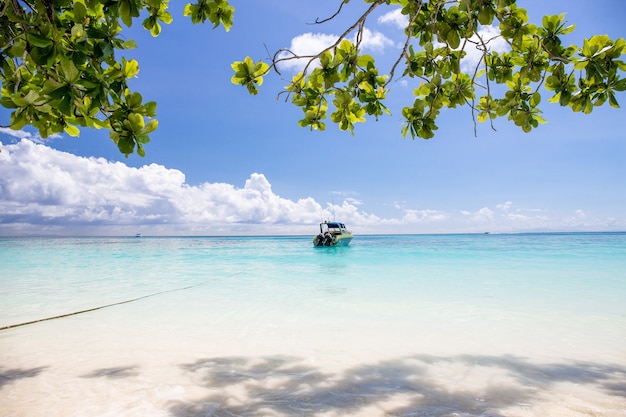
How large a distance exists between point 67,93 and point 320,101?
1680 millimetres

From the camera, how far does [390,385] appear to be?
9.48ft

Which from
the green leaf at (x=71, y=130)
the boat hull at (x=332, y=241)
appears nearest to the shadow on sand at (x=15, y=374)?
the green leaf at (x=71, y=130)

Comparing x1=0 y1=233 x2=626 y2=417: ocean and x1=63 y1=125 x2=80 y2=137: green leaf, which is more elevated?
x1=63 y1=125 x2=80 y2=137: green leaf

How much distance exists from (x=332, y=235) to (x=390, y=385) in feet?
93.5

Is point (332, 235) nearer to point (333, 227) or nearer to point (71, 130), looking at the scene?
point (333, 227)

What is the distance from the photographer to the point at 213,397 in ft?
8.64

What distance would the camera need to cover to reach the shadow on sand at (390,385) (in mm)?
2447

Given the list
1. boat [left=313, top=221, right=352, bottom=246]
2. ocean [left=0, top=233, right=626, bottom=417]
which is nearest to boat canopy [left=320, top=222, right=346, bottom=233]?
boat [left=313, top=221, right=352, bottom=246]

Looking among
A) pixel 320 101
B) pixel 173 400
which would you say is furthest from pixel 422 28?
pixel 173 400

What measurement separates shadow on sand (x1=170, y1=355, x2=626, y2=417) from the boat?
27550mm

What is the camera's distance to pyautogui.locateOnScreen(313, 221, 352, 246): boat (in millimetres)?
31250

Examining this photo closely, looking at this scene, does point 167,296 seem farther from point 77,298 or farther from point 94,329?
point 94,329

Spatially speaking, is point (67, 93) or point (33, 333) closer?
point (67, 93)

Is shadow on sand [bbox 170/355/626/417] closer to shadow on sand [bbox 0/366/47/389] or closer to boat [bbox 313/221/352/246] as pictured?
shadow on sand [bbox 0/366/47/389]
